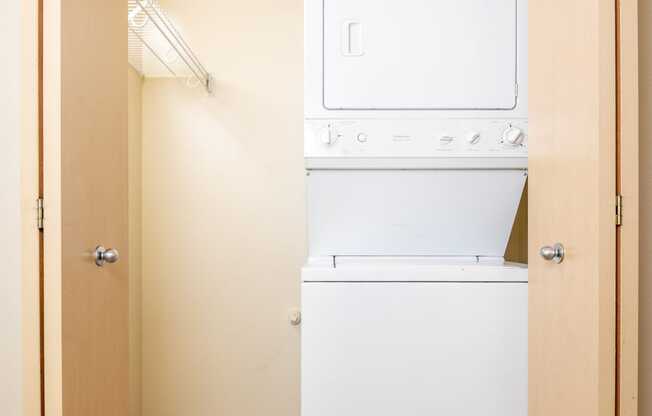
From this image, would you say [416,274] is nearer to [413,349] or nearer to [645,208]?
[413,349]

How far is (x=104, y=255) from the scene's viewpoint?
1354 mm

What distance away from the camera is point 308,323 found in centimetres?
168

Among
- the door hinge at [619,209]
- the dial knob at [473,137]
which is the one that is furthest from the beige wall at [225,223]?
the door hinge at [619,209]

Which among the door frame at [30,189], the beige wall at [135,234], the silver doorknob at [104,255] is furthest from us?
the beige wall at [135,234]

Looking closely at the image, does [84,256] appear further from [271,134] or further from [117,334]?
[271,134]

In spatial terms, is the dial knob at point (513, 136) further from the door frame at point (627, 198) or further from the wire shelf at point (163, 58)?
the wire shelf at point (163, 58)

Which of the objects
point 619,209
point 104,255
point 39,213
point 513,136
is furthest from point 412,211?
point 39,213

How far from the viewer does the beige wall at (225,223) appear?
101 inches

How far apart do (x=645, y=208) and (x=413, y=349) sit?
836 mm

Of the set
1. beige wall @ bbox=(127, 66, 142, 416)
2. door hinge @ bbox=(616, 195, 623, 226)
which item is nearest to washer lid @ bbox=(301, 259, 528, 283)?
door hinge @ bbox=(616, 195, 623, 226)

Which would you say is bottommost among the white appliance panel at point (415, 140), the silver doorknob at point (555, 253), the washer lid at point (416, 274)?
the washer lid at point (416, 274)

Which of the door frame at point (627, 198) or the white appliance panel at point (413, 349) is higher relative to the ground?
the door frame at point (627, 198)

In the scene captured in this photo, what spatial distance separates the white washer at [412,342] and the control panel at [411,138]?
1.41 feet

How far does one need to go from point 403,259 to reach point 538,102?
763 millimetres
